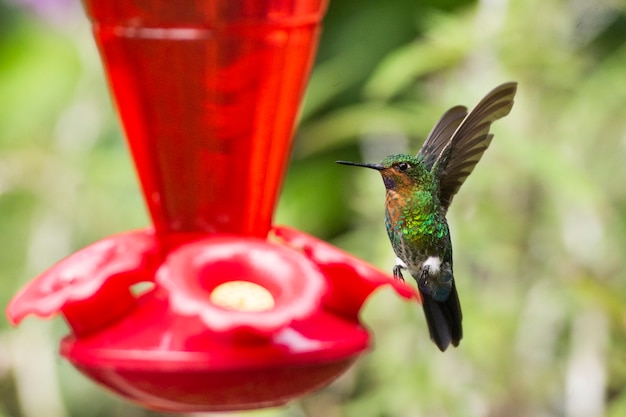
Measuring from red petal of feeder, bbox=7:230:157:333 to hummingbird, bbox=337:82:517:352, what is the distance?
1.33ft

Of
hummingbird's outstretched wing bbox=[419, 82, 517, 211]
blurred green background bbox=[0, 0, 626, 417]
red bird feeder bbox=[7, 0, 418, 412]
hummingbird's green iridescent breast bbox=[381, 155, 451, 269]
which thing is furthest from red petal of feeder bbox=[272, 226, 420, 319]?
blurred green background bbox=[0, 0, 626, 417]

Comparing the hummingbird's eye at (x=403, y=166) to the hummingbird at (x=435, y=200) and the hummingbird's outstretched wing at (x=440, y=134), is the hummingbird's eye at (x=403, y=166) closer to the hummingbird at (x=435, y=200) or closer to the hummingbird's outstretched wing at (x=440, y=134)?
the hummingbird at (x=435, y=200)

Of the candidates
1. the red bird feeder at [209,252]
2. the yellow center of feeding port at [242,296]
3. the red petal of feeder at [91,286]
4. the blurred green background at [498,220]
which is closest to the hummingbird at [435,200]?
the red bird feeder at [209,252]

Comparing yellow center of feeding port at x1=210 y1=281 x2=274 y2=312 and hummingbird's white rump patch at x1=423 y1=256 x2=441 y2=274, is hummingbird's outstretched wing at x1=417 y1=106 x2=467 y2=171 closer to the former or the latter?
hummingbird's white rump patch at x1=423 y1=256 x2=441 y2=274

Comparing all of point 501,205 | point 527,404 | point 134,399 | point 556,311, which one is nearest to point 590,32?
point 501,205

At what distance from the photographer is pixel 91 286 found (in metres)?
1.31

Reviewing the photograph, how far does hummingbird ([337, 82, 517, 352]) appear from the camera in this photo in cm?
156

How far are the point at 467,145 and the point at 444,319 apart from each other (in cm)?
31

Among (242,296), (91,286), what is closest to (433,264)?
(242,296)

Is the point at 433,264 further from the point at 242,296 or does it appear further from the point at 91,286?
the point at 91,286

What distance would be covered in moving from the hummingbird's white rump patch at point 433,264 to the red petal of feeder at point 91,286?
452mm

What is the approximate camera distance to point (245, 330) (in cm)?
123

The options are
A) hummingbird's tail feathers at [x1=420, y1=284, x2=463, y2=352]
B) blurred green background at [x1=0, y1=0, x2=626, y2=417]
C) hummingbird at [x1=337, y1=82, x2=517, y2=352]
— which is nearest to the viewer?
hummingbird at [x1=337, y1=82, x2=517, y2=352]

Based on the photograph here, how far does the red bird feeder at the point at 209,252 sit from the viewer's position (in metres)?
1.30
